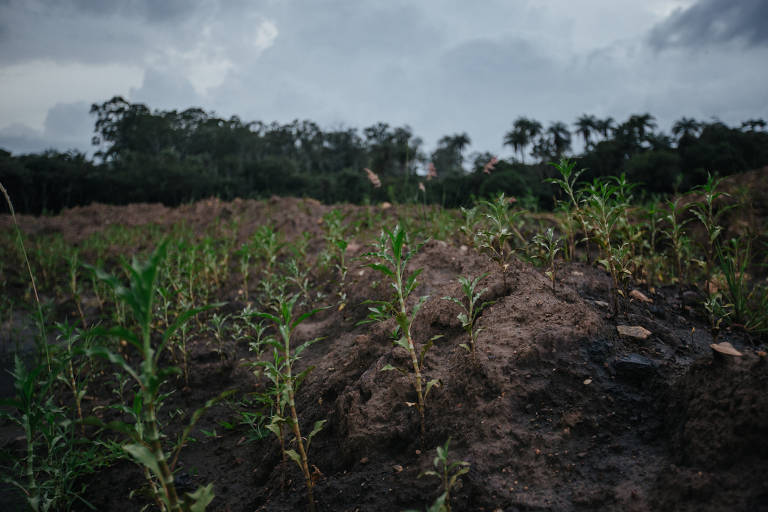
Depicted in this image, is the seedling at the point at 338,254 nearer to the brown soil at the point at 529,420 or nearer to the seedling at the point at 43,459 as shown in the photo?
the brown soil at the point at 529,420

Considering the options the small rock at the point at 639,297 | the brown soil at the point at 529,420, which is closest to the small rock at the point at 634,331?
the brown soil at the point at 529,420

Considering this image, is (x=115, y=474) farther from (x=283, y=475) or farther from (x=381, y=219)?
(x=381, y=219)

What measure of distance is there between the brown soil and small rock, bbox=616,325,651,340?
3cm

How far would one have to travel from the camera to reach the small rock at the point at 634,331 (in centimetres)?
226

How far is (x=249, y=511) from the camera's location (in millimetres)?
1983

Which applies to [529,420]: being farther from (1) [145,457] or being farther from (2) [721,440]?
(1) [145,457]

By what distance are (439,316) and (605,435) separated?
112 cm

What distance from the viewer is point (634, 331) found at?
90.6 inches

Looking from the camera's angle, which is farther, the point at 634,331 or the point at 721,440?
the point at 634,331

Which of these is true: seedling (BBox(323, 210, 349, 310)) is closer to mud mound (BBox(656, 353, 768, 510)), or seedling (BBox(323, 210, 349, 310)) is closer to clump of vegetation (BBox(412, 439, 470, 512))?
clump of vegetation (BBox(412, 439, 470, 512))

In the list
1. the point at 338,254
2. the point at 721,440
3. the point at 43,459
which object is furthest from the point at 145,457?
the point at 338,254

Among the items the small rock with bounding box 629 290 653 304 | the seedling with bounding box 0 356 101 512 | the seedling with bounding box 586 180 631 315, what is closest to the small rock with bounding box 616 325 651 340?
the seedling with bounding box 586 180 631 315

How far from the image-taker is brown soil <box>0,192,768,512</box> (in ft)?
4.76

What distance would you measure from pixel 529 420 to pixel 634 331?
943mm
